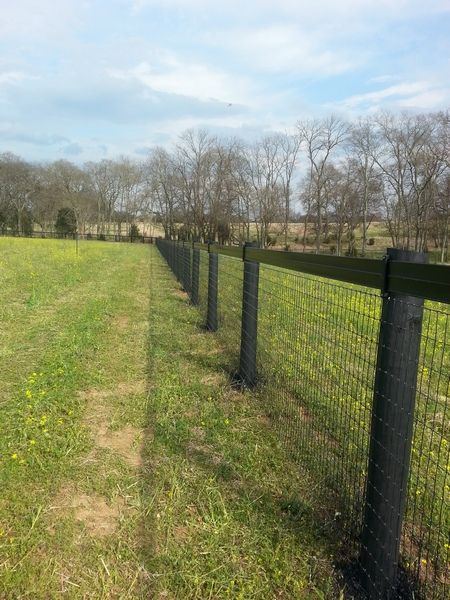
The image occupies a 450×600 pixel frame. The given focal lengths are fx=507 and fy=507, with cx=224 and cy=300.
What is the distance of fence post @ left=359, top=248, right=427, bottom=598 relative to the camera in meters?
2.14

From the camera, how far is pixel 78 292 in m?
11.9

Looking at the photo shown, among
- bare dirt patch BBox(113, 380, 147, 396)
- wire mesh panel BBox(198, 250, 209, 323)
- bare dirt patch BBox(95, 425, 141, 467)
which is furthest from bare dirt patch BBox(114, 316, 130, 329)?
bare dirt patch BBox(95, 425, 141, 467)

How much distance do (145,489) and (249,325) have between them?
2.38m

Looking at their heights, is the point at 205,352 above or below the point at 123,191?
below

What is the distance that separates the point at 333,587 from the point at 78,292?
10.5 metres

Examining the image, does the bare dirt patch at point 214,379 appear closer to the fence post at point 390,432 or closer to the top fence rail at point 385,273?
the top fence rail at point 385,273

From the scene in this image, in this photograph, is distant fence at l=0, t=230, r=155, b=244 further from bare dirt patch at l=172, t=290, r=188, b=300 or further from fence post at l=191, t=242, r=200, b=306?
fence post at l=191, t=242, r=200, b=306

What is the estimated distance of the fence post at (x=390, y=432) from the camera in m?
2.14

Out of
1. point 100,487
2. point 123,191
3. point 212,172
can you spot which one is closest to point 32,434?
point 100,487

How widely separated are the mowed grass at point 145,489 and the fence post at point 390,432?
0.25 meters

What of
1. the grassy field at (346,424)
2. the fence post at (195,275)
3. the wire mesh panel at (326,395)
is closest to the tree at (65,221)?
the fence post at (195,275)

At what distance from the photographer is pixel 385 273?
221cm

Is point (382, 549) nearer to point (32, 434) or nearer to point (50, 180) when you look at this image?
point (32, 434)

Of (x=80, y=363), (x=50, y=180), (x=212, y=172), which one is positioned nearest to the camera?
(x=80, y=363)
